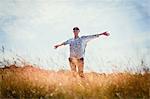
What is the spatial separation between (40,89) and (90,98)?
0.85 meters

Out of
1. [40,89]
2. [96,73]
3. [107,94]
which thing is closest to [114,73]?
[96,73]

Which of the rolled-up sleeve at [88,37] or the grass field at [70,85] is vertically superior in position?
the rolled-up sleeve at [88,37]

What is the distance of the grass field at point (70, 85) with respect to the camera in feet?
25.7

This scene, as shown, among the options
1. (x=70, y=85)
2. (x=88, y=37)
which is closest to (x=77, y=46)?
(x=88, y=37)

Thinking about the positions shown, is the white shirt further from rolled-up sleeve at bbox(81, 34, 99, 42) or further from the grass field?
the grass field

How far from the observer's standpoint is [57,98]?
24.9 feet

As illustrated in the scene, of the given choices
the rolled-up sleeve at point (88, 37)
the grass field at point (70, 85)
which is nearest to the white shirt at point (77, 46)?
the rolled-up sleeve at point (88, 37)

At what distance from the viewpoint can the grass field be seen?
7824 mm

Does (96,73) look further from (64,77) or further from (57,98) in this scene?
(57,98)

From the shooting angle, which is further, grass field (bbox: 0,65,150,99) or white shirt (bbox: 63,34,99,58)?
white shirt (bbox: 63,34,99,58)

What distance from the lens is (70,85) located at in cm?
830

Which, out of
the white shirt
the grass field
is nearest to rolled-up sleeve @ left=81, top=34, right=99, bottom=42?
the white shirt

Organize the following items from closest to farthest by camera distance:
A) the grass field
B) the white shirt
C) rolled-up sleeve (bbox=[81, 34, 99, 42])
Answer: the grass field → rolled-up sleeve (bbox=[81, 34, 99, 42]) → the white shirt

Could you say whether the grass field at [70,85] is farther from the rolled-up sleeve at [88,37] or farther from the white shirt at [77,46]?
the rolled-up sleeve at [88,37]
